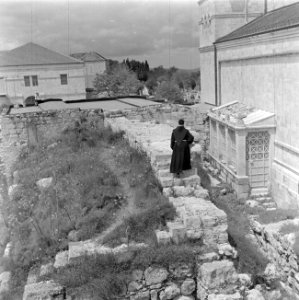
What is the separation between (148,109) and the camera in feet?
53.0

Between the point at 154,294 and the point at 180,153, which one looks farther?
the point at 180,153

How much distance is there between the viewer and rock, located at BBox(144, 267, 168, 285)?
593 cm

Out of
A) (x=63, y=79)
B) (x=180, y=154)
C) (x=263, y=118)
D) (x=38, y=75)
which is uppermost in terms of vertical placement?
(x=38, y=75)

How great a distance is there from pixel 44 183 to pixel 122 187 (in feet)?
7.76

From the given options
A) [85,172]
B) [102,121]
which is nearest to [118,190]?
[85,172]

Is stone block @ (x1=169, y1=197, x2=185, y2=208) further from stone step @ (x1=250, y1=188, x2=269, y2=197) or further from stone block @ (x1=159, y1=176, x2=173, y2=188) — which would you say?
stone step @ (x1=250, y1=188, x2=269, y2=197)

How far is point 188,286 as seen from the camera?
19.9 ft

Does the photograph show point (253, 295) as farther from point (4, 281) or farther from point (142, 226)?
point (4, 281)

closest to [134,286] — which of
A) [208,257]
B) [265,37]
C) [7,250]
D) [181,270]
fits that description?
[181,270]

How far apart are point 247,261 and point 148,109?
1012 centimetres

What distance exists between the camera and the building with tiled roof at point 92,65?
4797 cm

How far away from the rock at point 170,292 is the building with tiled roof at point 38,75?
A: 106ft

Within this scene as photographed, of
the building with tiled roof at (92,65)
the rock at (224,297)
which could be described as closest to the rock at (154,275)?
the rock at (224,297)

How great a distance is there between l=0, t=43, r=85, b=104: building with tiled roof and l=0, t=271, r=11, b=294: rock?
30364mm
